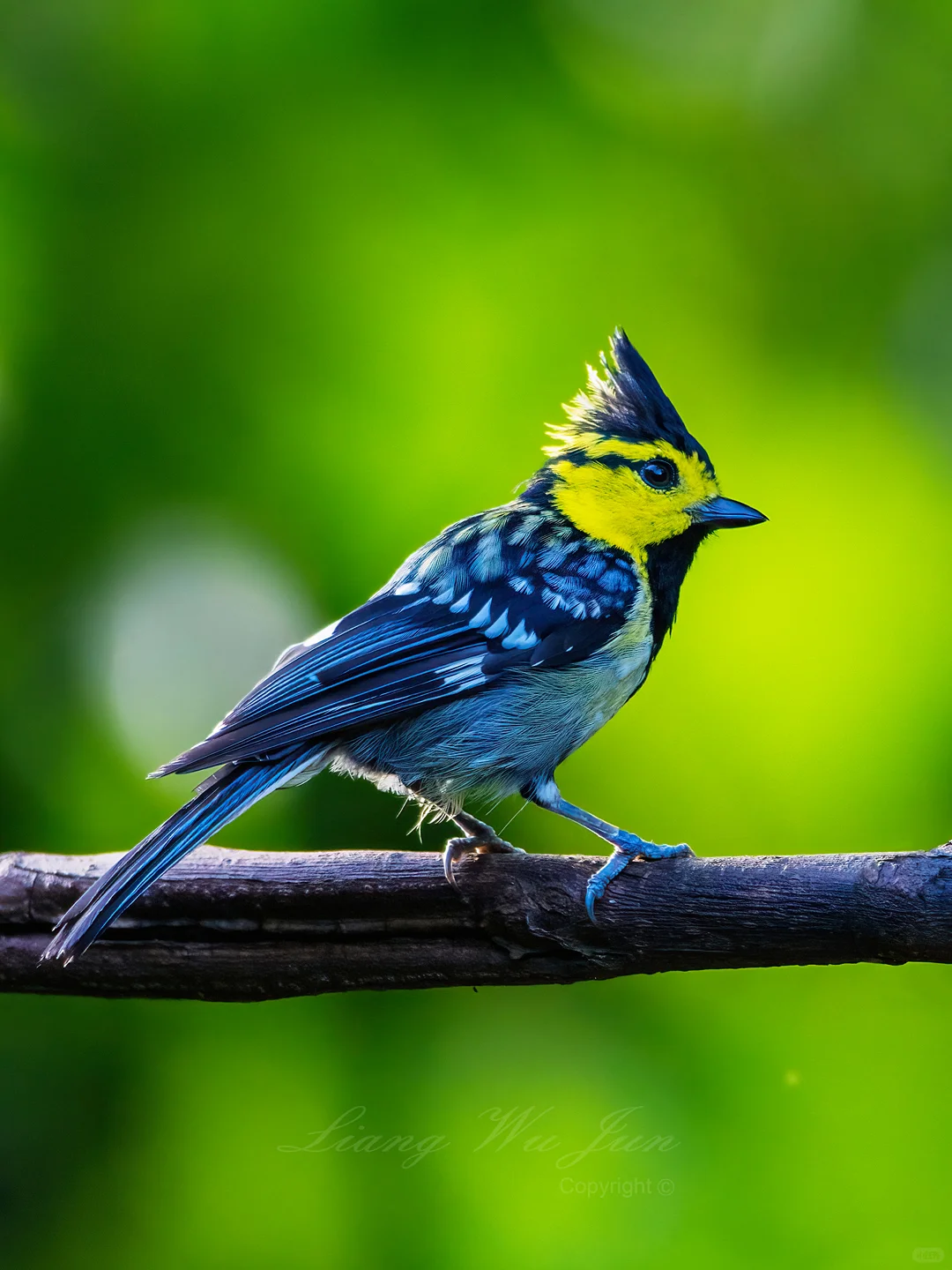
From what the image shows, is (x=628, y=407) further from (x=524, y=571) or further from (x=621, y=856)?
(x=621, y=856)

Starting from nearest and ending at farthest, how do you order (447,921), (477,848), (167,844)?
(167,844), (447,921), (477,848)

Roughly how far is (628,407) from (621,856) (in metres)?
1.13

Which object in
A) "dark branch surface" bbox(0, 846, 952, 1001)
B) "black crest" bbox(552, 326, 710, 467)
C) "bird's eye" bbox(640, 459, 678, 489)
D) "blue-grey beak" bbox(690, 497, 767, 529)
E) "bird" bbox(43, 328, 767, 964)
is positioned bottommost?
"dark branch surface" bbox(0, 846, 952, 1001)

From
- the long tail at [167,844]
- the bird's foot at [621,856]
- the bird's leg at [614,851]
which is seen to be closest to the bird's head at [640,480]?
the bird's leg at [614,851]

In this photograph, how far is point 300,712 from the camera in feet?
7.13

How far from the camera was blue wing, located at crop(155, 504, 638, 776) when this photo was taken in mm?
2188

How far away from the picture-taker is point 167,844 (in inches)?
76.4

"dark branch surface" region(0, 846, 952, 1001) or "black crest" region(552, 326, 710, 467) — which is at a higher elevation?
"black crest" region(552, 326, 710, 467)

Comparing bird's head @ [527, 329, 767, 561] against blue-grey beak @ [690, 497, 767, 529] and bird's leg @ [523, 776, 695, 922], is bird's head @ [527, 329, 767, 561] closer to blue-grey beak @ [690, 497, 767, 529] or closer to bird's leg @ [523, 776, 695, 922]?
blue-grey beak @ [690, 497, 767, 529]

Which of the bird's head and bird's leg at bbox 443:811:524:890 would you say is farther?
the bird's head

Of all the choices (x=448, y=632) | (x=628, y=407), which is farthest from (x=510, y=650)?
(x=628, y=407)

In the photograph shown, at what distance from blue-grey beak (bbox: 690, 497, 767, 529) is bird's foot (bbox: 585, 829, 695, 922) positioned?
797 mm

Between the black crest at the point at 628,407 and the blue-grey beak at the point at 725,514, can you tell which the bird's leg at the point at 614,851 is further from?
the black crest at the point at 628,407

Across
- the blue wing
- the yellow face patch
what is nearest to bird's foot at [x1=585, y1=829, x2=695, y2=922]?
the blue wing
